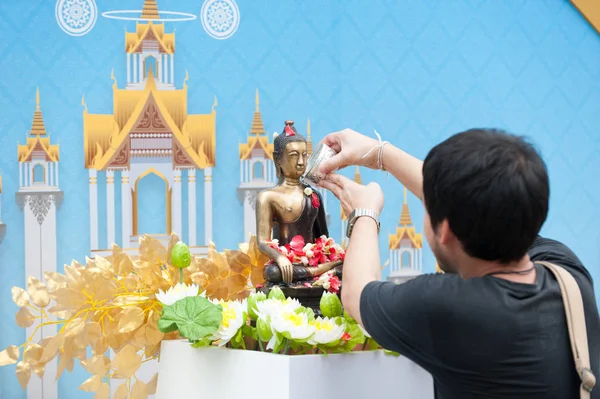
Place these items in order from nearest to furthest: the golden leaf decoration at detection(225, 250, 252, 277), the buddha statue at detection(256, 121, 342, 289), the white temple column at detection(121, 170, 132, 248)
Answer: the golden leaf decoration at detection(225, 250, 252, 277)
the buddha statue at detection(256, 121, 342, 289)
the white temple column at detection(121, 170, 132, 248)

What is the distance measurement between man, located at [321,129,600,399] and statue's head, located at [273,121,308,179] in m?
0.92

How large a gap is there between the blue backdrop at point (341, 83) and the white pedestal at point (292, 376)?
185 centimetres

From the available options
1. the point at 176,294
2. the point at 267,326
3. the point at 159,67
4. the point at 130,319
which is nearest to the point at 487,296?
the point at 267,326

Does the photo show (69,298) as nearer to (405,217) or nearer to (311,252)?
(311,252)

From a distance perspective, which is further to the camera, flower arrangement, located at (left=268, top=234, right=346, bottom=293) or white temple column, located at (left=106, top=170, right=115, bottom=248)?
white temple column, located at (left=106, top=170, right=115, bottom=248)

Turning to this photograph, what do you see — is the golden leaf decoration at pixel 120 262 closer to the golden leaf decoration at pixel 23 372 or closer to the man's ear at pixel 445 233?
the golden leaf decoration at pixel 23 372

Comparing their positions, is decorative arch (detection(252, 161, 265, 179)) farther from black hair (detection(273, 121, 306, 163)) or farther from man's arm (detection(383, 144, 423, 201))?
man's arm (detection(383, 144, 423, 201))

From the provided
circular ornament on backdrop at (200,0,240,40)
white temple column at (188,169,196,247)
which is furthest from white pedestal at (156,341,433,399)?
Result: circular ornament on backdrop at (200,0,240,40)

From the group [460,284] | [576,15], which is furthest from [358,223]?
[576,15]

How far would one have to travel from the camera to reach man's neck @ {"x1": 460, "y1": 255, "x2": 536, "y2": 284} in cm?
118

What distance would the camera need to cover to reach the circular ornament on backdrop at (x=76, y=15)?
3.34 meters

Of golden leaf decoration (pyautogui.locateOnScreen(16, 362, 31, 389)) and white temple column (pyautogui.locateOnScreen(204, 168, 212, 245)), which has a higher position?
white temple column (pyautogui.locateOnScreen(204, 168, 212, 245))

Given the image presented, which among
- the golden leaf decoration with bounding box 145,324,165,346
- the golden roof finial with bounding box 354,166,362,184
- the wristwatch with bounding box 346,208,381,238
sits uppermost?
the golden roof finial with bounding box 354,166,362,184

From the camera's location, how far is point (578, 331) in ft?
3.78
